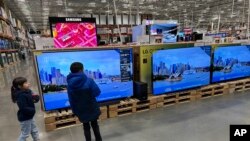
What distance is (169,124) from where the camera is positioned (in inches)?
134

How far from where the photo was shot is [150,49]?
4199mm

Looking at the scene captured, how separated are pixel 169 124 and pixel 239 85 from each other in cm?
304

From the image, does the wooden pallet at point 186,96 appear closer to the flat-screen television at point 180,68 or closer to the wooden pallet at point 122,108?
the flat-screen television at point 180,68

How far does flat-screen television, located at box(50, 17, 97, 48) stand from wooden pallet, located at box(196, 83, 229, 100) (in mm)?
2843

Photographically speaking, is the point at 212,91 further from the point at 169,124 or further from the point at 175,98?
the point at 169,124

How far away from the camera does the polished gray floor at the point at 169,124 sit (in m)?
3.02

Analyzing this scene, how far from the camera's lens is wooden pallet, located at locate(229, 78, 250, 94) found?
515 cm

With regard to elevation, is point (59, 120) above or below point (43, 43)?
below

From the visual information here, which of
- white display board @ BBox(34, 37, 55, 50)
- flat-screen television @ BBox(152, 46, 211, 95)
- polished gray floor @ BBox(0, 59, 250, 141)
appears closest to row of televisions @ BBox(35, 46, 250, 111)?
flat-screen television @ BBox(152, 46, 211, 95)

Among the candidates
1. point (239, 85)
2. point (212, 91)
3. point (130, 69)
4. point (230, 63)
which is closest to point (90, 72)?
point (130, 69)

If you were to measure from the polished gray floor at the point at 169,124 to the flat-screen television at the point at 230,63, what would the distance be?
852 mm

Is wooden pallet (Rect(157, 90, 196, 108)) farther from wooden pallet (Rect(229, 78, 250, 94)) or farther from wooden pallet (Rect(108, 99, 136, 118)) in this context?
wooden pallet (Rect(229, 78, 250, 94))

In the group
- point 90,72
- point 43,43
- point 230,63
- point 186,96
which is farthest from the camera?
point 230,63

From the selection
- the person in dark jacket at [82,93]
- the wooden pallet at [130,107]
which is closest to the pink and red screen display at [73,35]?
the wooden pallet at [130,107]
